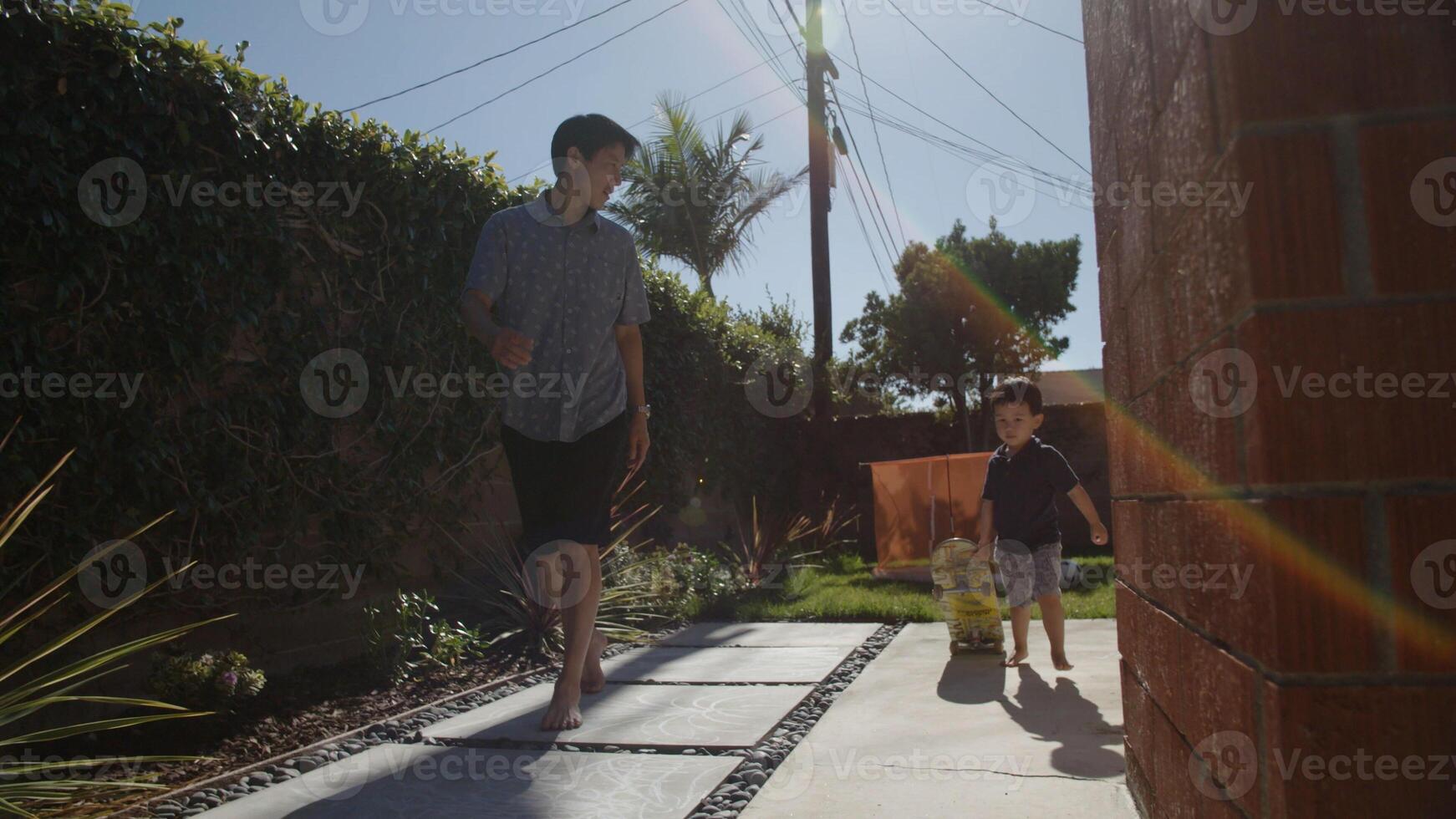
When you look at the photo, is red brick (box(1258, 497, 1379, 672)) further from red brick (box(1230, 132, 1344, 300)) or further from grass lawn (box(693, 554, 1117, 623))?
grass lawn (box(693, 554, 1117, 623))

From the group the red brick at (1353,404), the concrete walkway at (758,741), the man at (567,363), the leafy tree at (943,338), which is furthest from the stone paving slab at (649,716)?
the leafy tree at (943,338)

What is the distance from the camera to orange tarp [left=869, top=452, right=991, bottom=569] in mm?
8961

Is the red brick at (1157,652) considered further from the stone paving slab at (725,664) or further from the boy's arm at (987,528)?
the boy's arm at (987,528)

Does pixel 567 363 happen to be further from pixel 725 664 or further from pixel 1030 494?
pixel 1030 494

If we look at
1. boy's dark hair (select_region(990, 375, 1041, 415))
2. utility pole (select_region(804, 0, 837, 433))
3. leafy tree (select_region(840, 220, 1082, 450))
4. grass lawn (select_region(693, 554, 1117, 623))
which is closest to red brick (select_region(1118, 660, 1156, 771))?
boy's dark hair (select_region(990, 375, 1041, 415))

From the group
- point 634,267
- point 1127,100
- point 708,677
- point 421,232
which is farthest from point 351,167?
point 1127,100

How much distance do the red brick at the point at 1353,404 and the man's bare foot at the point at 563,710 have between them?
8.38 ft

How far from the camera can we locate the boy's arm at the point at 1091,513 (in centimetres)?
425

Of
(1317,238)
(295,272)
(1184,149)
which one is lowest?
(1317,238)

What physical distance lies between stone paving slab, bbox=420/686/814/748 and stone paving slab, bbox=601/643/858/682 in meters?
0.20

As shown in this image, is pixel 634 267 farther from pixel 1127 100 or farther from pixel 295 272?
pixel 1127 100

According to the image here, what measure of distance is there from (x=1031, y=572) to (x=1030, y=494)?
38 centimetres

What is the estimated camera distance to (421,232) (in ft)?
17.0

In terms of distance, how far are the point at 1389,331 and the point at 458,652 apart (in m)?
4.15
